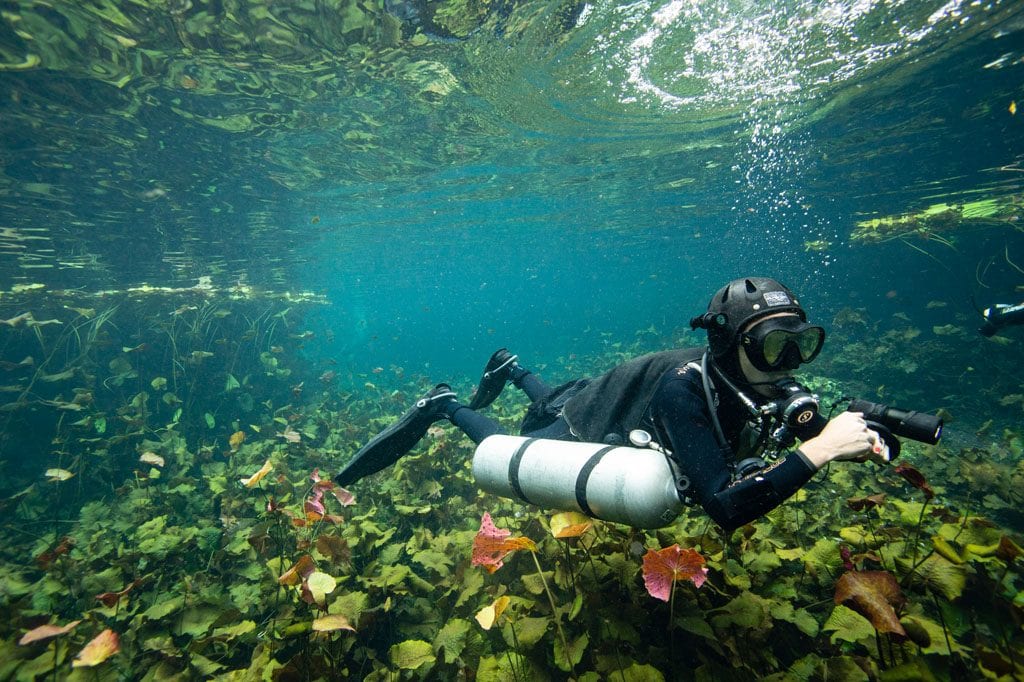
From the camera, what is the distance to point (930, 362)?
521 inches

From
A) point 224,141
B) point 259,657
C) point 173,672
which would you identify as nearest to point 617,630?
point 259,657

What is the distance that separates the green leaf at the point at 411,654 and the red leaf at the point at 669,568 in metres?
1.28

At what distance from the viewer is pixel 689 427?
2.70m

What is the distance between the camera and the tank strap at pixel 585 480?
281 cm

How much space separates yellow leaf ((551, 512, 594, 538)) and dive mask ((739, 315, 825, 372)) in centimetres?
162

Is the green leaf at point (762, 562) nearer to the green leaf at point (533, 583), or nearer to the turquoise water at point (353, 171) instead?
the turquoise water at point (353, 171)

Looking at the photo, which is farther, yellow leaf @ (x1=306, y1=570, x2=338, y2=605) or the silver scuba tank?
the silver scuba tank

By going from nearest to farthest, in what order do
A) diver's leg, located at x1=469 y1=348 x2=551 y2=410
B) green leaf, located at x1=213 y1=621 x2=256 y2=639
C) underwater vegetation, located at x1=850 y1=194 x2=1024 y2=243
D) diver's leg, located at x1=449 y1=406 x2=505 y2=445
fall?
green leaf, located at x1=213 y1=621 x2=256 y2=639 → diver's leg, located at x1=449 y1=406 x2=505 y2=445 → diver's leg, located at x1=469 y1=348 x2=551 y2=410 → underwater vegetation, located at x1=850 y1=194 x2=1024 y2=243

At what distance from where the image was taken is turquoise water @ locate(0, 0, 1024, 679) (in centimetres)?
681

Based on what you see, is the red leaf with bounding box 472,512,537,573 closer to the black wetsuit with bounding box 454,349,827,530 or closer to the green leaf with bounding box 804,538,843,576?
the black wetsuit with bounding box 454,349,827,530

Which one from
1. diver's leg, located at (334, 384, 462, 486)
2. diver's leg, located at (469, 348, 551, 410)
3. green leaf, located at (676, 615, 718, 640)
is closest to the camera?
green leaf, located at (676, 615, 718, 640)

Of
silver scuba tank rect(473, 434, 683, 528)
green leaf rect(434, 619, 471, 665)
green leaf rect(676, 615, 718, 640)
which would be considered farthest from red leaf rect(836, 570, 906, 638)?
green leaf rect(434, 619, 471, 665)

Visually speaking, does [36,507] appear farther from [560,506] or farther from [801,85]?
[801,85]

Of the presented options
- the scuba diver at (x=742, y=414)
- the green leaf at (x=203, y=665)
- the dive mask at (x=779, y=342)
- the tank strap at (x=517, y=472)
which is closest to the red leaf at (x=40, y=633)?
the green leaf at (x=203, y=665)
